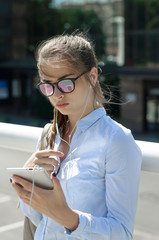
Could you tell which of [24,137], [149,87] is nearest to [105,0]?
[149,87]

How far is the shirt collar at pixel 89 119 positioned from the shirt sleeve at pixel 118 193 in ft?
0.60

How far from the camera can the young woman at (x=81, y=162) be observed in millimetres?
1483

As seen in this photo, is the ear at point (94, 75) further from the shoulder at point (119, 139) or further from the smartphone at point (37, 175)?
the smartphone at point (37, 175)

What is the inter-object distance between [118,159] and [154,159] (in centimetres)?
24

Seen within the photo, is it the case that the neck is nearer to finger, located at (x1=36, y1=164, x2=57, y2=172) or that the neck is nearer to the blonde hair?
the blonde hair

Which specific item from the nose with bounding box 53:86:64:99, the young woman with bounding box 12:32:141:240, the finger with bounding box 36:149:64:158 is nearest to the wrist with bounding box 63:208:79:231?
the young woman with bounding box 12:32:141:240

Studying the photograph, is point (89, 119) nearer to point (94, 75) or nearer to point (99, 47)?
point (94, 75)

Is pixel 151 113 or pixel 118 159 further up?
pixel 118 159

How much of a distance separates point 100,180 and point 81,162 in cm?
10

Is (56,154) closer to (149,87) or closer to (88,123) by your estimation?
(88,123)

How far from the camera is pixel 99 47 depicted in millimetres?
24484

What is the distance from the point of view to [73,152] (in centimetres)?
168

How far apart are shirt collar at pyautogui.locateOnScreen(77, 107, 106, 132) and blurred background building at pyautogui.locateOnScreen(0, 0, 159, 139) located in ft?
59.8

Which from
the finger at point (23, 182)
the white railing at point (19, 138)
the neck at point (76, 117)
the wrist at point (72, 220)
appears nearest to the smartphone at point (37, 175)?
the finger at point (23, 182)
